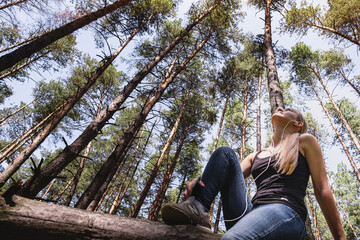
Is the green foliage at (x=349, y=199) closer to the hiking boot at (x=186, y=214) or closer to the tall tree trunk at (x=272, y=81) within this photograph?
the tall tree trunk at (x=272, y=81)

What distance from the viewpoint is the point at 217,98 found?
14797mm

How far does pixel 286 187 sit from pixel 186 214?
77cm

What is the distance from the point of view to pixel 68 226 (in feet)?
4.14

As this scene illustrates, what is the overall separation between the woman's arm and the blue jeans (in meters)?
0.19

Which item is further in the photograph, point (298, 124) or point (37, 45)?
point (37, 45)

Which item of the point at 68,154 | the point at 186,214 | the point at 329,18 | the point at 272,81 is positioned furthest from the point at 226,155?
the point at 329,18

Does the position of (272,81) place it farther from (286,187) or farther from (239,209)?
(239,209)

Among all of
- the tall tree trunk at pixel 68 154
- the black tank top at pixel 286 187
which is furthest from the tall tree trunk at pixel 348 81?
the black tank top at pixel 286 187

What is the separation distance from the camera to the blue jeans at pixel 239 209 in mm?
1146

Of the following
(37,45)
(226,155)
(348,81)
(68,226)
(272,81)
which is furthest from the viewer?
(348,81)

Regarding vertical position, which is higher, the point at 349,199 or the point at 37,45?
the point at 349,199

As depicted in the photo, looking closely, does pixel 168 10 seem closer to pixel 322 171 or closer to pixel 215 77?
pixel 215 77

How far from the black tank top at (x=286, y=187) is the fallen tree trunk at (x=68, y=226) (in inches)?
19.2

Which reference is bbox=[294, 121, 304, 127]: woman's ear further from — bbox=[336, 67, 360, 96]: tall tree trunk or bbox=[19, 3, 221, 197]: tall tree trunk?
bbox=[336, 67, 360, 96]: tall tree trunk
